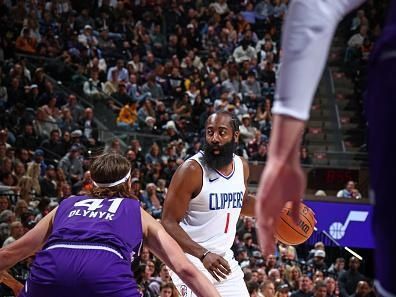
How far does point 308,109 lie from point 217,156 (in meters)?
4.25

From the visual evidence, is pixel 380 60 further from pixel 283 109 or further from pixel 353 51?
pixel 353 51

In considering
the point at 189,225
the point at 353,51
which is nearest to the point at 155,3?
the point at 353,51

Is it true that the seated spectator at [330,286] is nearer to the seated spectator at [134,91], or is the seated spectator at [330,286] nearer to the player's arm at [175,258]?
the seated spectator at [134,91]

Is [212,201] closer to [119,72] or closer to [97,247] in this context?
[97,247]

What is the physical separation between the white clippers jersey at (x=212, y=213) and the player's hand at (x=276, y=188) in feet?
13.4

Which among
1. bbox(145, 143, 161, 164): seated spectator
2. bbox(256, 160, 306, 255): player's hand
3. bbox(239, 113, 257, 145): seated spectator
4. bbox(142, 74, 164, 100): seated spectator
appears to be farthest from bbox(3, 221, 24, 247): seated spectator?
bbox(256, 160, 306, 255): player's hand

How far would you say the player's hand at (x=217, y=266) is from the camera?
520 centimetres

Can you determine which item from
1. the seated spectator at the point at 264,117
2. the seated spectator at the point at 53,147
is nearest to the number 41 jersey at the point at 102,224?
the seated spectator at the point at 53,147

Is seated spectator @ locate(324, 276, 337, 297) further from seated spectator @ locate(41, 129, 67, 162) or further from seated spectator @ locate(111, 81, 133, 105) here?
seated spectator @ locate(111, 81, 133, 105)

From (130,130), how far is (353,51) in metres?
8.20

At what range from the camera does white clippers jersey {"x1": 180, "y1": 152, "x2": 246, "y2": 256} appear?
598 cm

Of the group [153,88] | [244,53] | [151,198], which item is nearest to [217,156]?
[151,198]

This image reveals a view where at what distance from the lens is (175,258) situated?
12.5ft

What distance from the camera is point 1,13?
736 inches
